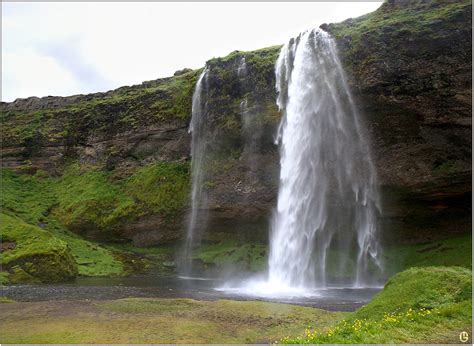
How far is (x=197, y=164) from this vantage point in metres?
46.5

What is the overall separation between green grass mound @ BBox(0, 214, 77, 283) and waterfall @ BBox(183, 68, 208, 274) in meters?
11.6

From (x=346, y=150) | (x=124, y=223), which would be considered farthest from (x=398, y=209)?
(x=124, y=223)

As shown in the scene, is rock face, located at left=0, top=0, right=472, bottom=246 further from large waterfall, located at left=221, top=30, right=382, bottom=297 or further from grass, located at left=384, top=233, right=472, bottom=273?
large waterfall, located at left=221, top=30, right=382, bottom=297

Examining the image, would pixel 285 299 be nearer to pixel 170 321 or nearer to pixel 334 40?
pixel 170 321

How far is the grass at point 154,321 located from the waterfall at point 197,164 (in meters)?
21.4

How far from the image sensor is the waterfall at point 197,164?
1693 inches

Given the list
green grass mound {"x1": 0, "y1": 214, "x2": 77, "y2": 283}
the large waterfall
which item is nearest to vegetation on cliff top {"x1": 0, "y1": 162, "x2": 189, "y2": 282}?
green grass mound {"x1": 0, "y1": 214, "x2": 77, "y2": 283}

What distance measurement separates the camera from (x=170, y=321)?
15.7m

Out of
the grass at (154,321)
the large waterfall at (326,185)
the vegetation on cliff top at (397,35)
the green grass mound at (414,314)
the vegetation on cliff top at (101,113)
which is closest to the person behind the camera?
the green grass mound at (414,314)

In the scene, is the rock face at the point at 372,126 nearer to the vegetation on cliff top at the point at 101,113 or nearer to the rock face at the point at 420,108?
the rock face at the point at 420,108

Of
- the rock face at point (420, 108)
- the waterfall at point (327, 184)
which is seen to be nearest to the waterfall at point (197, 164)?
the waterfall at point (327, 184)

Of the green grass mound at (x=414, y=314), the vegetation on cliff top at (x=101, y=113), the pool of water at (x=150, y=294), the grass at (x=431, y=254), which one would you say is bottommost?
the pool of water at (x=150, y=294)

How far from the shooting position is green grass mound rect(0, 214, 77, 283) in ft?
99.2

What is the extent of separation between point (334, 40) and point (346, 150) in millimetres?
9994
